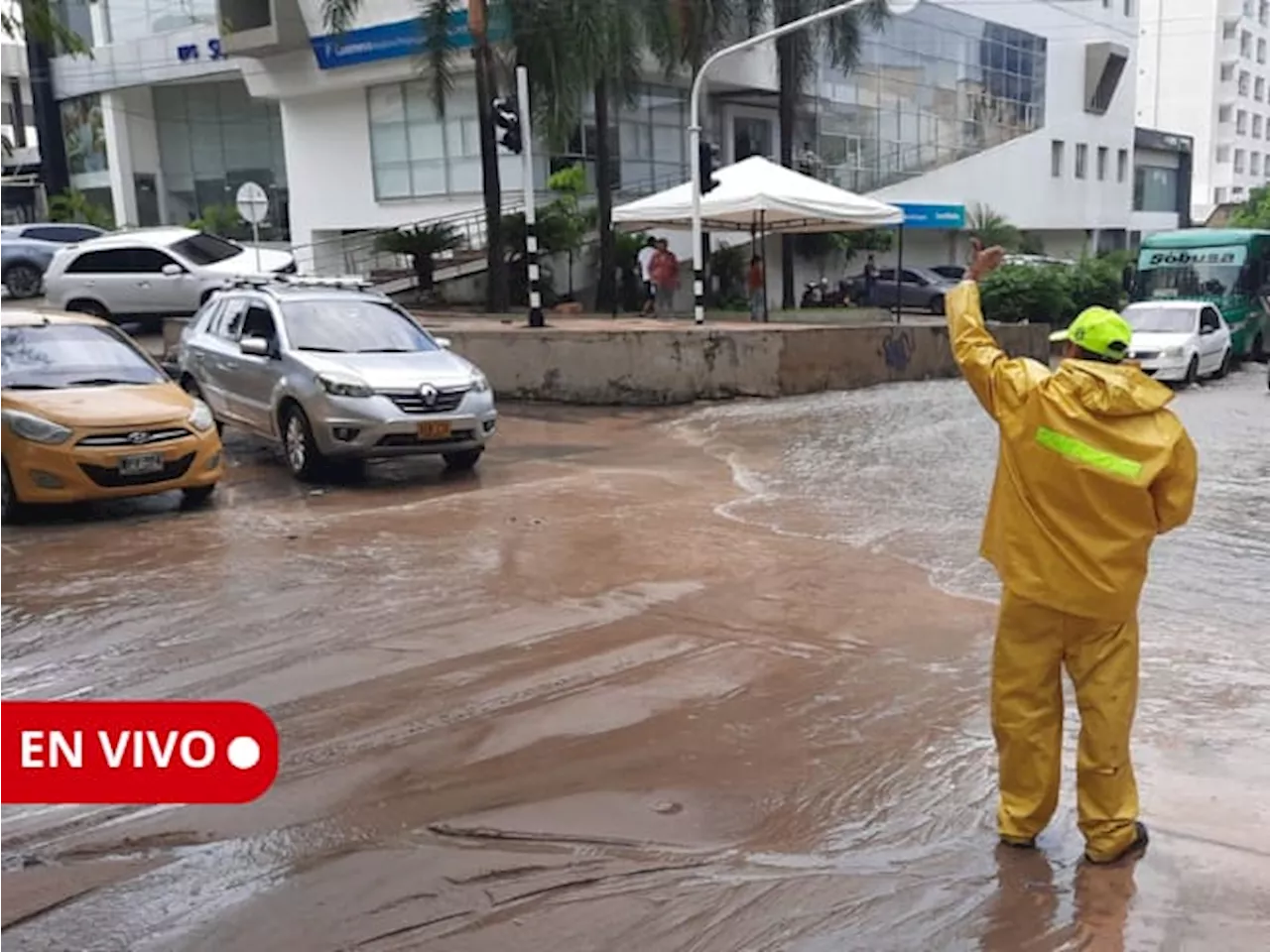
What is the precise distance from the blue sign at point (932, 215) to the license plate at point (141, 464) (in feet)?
108

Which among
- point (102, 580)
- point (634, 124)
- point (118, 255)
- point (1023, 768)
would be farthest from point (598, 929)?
point (634, 124)

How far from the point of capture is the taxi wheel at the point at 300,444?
11609mm

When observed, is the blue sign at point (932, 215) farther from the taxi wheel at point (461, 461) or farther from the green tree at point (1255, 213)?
the taxi wheel at point (461, 461)

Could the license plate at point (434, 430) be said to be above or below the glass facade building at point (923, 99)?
below

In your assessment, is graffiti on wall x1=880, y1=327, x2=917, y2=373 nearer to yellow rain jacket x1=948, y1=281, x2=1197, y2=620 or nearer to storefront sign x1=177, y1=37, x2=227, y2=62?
yellow rain jacket x1=948, y1=281, x2=1197, y2=620

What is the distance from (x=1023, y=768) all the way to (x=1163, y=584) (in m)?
4.34

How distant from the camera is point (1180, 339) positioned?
72.7 ft

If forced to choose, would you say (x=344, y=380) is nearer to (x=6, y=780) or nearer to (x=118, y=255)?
(x=6, y=780)

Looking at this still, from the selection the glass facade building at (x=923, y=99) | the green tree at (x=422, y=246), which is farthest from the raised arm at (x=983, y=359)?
the glass facade building at (x=923, y=99)

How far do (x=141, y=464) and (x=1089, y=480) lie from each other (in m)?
7.95

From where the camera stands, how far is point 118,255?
22.4 meters

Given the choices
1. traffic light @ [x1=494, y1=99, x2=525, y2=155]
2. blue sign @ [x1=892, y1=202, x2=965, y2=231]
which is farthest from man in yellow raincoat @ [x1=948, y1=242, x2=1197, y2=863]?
blue sign @ [x1=892, y1=202, x2=965, y2=231]

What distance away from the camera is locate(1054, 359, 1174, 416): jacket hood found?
388 cm

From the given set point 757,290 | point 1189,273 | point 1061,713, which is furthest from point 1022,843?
point 1189,273
